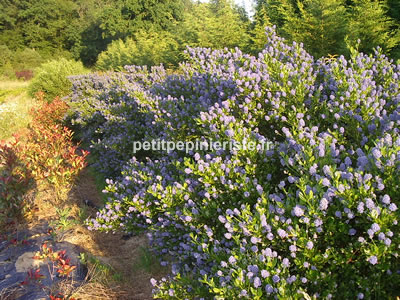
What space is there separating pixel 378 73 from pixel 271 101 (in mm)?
1300

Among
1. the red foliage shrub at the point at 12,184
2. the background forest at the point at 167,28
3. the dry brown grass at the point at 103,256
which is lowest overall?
the dry brown grass at the point at 103,256

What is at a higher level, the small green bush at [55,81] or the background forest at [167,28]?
the background forest at [167,28]

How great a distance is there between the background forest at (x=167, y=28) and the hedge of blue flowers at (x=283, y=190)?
1.21m

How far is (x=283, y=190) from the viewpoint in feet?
6.69

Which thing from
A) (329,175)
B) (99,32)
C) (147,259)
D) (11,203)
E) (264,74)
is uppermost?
(99,32)

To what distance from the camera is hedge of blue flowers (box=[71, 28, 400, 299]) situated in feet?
5.58

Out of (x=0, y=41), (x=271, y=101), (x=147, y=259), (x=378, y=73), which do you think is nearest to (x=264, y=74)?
(x=271, y=101)

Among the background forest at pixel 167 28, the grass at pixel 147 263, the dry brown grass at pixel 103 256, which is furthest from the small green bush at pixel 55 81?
the grass at pixel 147 263

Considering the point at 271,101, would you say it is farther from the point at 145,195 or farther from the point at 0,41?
the point at 0,41

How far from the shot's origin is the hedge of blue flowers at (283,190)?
5.58ft

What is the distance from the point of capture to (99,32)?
32469 millimetres

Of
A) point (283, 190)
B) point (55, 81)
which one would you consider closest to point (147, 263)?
point (283, 190)

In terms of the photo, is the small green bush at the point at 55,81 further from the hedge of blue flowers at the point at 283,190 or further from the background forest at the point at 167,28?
the hedge of blue flowers at the point at 283,190

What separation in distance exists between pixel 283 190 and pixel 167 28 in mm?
24645
